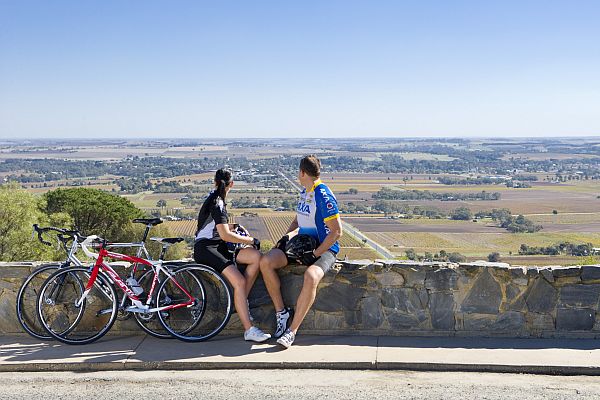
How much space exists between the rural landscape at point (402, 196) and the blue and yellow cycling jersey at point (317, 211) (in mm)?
15535

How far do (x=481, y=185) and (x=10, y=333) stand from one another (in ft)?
284

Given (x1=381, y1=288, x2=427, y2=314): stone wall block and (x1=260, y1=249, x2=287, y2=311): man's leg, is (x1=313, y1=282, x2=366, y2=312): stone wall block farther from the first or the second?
(x1=260, y1=249, x2=287, y2=311): man's leg

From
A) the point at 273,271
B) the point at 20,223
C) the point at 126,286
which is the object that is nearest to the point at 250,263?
the point at 273,271

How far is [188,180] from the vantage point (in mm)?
64188

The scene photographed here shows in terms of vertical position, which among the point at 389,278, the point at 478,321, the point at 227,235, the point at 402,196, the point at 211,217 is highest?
the point at 211,217

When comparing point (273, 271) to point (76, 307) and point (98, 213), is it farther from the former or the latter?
point (98, 213)

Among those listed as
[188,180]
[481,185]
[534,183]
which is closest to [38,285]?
[188,180]

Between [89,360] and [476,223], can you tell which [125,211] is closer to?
[89,360]

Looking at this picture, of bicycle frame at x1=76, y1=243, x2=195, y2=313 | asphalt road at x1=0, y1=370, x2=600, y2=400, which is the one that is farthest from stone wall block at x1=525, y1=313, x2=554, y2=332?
bicycle frame at x1=76, y1=243, x2=195, y2=313

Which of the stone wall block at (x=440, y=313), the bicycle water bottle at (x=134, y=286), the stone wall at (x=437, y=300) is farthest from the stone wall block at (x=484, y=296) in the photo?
the bicycle water bottle at (x=134, y=286)

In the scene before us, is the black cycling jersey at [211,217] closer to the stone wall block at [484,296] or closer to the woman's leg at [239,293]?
the woman's leg at [239,293]

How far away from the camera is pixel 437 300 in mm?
5660

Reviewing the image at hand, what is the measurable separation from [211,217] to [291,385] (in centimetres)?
168

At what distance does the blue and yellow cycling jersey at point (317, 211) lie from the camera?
18.2 ft
